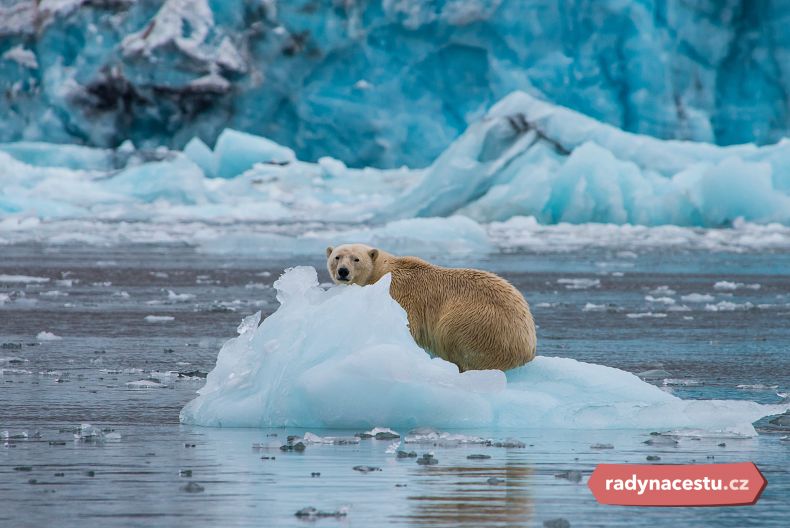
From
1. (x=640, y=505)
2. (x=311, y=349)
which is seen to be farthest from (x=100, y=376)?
(x=640, y=505)

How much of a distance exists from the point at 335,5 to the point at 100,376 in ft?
77.2

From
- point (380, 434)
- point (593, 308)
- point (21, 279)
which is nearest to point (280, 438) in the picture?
point (380, 434)

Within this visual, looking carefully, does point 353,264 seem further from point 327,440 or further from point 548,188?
point 548,188

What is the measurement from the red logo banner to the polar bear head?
2.06 metres

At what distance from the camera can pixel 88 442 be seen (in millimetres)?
4301

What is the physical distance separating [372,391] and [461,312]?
0.77 m

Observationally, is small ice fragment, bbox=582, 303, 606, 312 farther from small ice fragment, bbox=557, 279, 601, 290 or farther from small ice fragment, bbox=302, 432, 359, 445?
small ice fragment, bbox=302, 432, 359, 445

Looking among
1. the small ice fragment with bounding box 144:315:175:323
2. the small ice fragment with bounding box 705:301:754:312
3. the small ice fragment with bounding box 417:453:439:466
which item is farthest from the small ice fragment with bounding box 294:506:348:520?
the small ice fragment with bounding box 705:301:754:312

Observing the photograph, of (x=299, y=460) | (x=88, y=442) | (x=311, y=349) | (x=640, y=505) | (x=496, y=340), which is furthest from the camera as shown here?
(x=496, y=340)

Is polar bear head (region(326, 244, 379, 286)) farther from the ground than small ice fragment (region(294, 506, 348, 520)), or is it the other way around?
polar bear head (region(326, 244, 379, 286))

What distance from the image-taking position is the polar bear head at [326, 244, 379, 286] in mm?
5660

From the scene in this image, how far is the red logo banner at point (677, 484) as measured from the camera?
11.1 feet

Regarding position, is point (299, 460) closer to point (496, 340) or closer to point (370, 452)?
point (370, 452)

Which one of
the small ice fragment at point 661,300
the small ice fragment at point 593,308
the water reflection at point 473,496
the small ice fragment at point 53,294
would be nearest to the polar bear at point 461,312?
the water reflection at point 473,496
